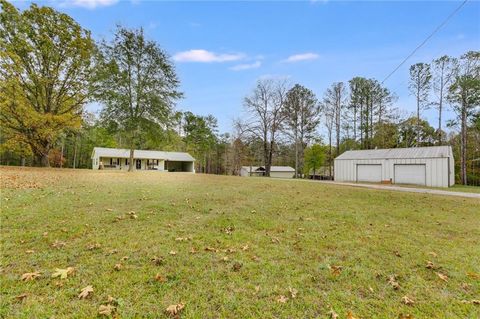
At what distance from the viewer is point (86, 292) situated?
2605 mm

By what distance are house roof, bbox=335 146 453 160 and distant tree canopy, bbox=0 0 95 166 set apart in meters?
26.2

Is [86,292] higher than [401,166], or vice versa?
[401,166]

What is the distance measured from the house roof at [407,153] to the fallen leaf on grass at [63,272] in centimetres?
2477

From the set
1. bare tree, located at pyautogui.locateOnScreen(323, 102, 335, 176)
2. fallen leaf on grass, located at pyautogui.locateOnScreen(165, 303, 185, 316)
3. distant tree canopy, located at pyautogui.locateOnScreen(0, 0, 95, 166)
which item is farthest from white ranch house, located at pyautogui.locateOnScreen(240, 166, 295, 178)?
fallen leaf on grass, located at pyautogui.locateOnScreen(165, 303, 185, 316)

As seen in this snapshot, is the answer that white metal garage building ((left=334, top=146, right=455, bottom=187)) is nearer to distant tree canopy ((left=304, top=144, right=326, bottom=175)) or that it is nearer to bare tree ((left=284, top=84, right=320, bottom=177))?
bare tree ((left=284, top=84, right=320, bottom=177))

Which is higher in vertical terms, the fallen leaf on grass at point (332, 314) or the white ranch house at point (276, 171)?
the white ranch house at point (276, 171)

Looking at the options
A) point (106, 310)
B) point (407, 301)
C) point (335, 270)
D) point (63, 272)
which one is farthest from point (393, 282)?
point (63, 272)

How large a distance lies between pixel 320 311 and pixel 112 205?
5.78m

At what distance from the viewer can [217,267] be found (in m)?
3.34

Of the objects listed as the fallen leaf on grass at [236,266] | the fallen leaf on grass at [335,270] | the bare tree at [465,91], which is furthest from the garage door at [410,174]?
the fallen leaf on grass at [236,266]

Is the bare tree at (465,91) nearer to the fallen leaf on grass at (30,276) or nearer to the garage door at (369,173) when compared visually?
the garage door at (369,173)

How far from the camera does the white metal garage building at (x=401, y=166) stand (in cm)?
2009

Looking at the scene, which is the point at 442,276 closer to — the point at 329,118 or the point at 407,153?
the point at 407,153

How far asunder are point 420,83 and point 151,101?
2995cm
